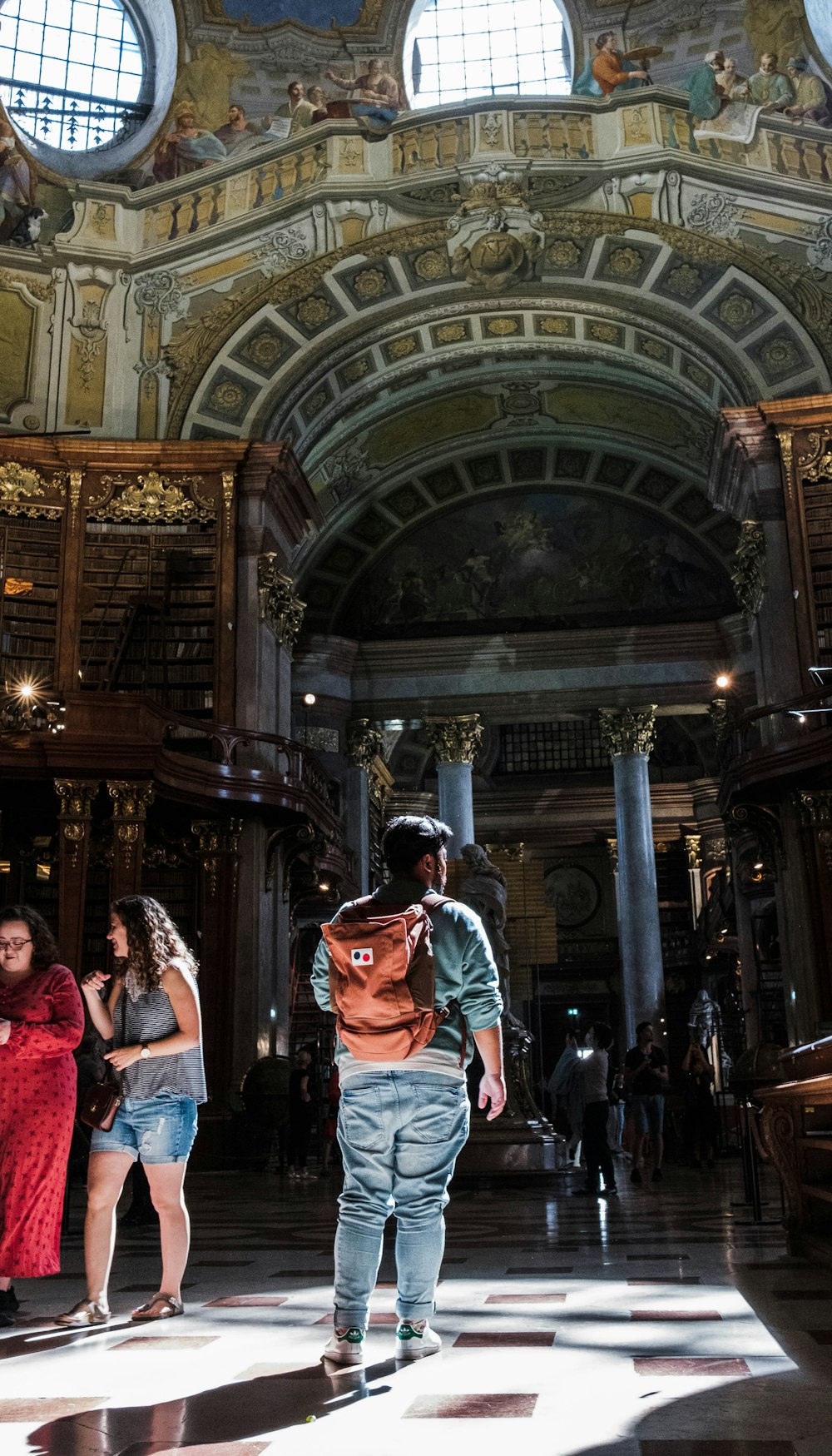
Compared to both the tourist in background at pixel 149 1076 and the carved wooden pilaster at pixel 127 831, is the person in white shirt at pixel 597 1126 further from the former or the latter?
the carved wooden pilaster at pixel 127 831

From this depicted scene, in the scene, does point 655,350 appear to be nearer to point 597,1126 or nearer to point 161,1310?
point 597,1126

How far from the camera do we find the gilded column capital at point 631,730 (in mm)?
20391

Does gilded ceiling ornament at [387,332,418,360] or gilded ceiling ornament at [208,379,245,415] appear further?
gilded ceiling ornament at [387,332,418,360]

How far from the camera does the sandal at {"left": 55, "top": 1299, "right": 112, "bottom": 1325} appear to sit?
364 centimetres

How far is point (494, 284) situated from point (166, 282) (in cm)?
414

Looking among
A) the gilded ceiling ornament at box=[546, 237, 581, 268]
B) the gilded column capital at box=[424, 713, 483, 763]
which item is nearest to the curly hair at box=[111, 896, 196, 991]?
the gilded ceiling ornament at box=[546, 237, 581, 268]

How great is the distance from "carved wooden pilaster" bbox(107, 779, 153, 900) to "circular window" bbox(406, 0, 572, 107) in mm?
9315

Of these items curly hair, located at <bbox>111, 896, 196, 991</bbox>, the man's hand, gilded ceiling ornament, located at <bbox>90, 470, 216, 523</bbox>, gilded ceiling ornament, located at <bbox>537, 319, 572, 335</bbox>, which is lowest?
the man's hand

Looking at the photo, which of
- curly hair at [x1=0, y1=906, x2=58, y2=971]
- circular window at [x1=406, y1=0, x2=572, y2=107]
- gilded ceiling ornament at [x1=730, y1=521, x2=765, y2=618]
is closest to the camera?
curly hair at [x1=0, y1=906, x2=58, y2=971]

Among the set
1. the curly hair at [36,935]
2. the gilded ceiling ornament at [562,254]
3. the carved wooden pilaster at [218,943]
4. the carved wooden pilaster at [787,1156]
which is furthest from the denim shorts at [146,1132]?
the gilded ceiling ornament at [562,254]

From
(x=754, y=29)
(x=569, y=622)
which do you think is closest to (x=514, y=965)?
(x=569, y=622)

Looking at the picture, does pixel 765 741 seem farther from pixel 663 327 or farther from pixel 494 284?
pixel 494 284

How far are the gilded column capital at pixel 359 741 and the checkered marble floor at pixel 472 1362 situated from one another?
15637 mm

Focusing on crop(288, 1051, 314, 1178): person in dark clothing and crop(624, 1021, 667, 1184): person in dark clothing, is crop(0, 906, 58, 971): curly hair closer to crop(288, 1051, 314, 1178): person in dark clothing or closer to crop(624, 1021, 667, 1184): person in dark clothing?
crop(288, 1051, 314, 1178): person in dark clothing
